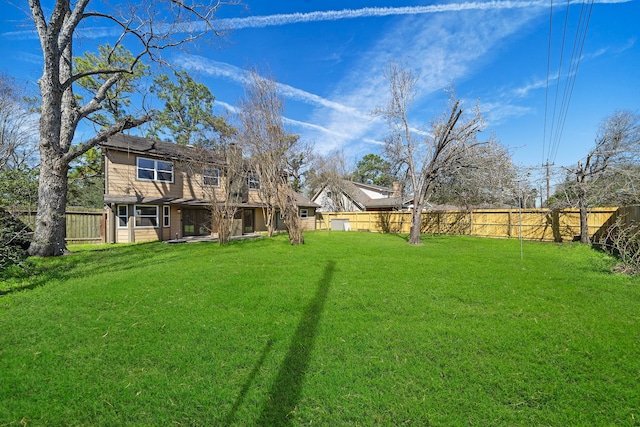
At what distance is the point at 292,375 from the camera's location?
2.62 m

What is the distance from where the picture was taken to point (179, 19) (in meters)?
9.62

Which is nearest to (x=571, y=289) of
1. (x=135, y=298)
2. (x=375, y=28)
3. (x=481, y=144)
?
(x=135, y=298)

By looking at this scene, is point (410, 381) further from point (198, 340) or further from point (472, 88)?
point (472, 88)

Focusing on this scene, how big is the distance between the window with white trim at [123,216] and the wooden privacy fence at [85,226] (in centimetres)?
83

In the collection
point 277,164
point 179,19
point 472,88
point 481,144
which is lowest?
point 277,164

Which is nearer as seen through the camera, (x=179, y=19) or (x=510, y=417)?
(x=510, y=417)

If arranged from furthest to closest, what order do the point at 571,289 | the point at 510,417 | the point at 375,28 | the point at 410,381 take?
the point at 375,28 < the point at 571,289 < the point at 410,381 < the point at 510,417

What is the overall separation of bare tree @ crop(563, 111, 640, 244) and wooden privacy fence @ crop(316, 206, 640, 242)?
0.79m

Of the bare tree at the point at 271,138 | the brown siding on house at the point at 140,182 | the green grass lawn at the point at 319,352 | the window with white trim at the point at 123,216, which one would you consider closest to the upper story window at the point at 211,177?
the brown siding on house at the point at 140,182

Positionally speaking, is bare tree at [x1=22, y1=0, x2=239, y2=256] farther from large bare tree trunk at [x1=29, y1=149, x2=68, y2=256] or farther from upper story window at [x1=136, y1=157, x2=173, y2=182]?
upper story window at [x1=136, y1=157, x2=173, y2=182]

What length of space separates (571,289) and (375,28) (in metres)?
12.1

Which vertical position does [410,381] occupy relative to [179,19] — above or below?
below

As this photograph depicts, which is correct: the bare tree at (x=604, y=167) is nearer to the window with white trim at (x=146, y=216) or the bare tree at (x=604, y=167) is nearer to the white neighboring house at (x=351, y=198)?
the white neighboring house at (x=351, y=198)

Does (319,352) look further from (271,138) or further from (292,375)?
(271,138)
